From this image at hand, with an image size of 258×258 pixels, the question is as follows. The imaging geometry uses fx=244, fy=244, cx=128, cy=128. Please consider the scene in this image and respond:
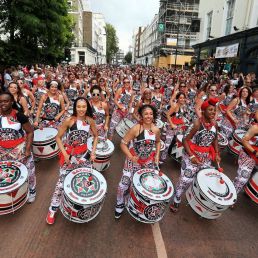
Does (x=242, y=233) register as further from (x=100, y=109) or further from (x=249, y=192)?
(x=100, y=109)

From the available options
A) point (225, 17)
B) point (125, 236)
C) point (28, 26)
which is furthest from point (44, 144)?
point (225, 17)

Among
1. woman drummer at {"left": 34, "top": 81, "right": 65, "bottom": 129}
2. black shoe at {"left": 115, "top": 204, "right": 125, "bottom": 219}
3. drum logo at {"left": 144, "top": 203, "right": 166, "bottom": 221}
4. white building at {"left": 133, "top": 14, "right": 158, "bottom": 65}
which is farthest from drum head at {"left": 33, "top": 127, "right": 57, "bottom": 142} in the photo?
white building at {"left": 133, "top": 14, "right": 158, "bottom": 65}

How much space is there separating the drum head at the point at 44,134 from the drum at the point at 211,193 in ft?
10.8

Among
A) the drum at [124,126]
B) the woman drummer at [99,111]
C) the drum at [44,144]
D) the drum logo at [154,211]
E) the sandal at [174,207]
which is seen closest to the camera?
the drum logo at [154,211]

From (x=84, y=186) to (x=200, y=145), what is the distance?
84.5 inches

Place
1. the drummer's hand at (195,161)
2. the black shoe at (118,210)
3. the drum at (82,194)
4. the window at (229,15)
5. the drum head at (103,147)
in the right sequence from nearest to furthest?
the drum at (82,194) → the drummer's hand at (195,161) → the black shoe at (118,210) → the drum head at (103,147) → the window at (229,15)

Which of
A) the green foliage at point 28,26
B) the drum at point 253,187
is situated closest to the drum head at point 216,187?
the drum at point 253,187

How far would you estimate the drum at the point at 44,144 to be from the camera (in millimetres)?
5410

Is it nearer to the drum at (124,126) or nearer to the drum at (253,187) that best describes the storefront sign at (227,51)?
the drum at (124,126)

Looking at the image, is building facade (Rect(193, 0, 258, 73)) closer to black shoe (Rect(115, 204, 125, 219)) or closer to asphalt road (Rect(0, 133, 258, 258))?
asphalt road (Rect(0, 133, 258, 258))

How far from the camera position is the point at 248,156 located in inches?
181

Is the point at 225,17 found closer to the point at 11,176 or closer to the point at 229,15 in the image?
the point at 229,15

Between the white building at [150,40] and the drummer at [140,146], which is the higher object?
the white building at [150,40]

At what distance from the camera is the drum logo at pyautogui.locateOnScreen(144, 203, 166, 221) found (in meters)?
3.64
